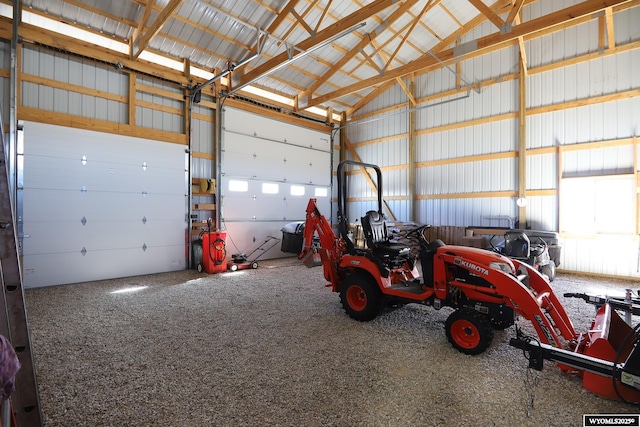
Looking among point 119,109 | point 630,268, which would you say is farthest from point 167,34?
point 630,268

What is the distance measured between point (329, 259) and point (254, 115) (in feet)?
20.6

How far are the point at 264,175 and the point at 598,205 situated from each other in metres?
8.14

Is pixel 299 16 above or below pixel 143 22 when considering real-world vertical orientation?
above

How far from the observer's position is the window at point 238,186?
8.85 m

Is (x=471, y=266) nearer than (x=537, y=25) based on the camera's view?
Yes

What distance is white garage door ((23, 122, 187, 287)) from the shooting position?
5.99 m

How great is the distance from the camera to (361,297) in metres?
4.26

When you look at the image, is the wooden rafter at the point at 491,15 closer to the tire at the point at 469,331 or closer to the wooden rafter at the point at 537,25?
the wooden rafter at the point at 537,25

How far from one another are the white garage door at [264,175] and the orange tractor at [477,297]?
4501 millimetres

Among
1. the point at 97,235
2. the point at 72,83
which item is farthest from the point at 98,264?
the point at 72,83

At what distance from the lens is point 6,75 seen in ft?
18.7

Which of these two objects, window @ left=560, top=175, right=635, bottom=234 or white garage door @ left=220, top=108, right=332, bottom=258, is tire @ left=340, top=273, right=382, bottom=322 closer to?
white garage door @ left=220, top=108, right=332, bottom=258

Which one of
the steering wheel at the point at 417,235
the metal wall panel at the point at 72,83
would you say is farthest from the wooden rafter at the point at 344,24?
the steering wheel at the point at 417,235

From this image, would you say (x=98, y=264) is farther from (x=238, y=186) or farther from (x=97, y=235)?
(x=238, y=186)
